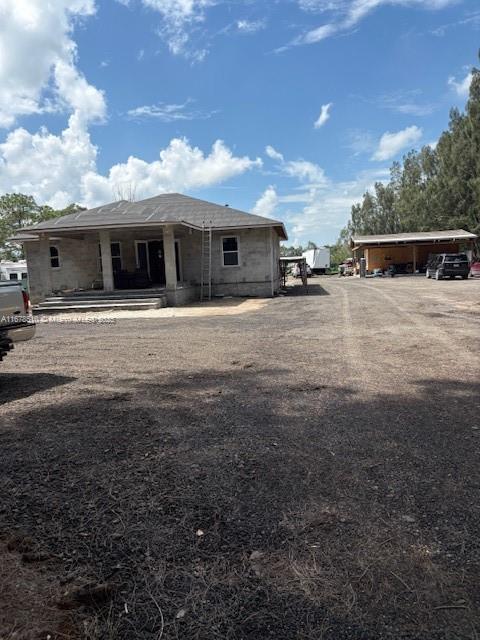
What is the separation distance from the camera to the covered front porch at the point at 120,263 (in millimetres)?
19234

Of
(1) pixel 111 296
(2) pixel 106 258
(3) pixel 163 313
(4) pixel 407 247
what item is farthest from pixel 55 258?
(4) pixel 407 247

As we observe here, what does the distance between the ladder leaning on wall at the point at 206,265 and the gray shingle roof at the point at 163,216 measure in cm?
38

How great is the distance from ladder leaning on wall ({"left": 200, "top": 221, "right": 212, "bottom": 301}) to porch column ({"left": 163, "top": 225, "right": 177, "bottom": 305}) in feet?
8.58

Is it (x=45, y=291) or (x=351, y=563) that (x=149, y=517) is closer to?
(x=351, y=563)

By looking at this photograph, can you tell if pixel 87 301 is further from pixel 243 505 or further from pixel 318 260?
pixel 318 260

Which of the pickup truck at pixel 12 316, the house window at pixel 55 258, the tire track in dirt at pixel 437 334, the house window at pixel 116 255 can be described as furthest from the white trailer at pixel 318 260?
the pickup truck at pixel 12 316

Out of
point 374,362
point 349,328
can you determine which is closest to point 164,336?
point 349,328

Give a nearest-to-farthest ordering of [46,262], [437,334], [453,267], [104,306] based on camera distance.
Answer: [437,334] < [104,306] < [46,262] < [453,267]

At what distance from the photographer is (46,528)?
2.86 metres

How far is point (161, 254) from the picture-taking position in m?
22.8

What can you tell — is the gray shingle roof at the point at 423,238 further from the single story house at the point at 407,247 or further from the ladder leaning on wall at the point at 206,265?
the ladder leaning on wall at the point at 206,265

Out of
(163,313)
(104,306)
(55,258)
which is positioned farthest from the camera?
(55,258)

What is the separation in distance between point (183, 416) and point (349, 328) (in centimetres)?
712

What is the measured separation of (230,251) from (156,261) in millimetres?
3739
